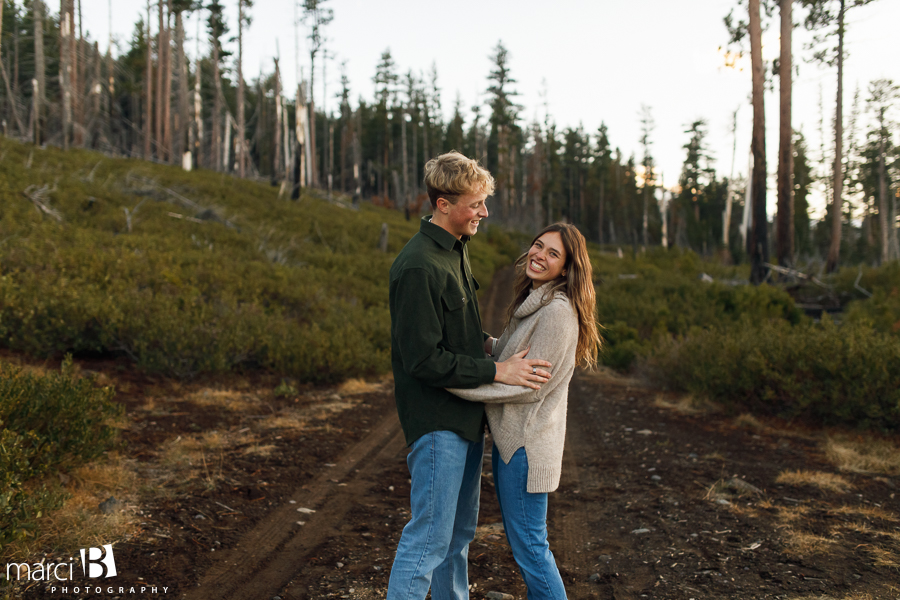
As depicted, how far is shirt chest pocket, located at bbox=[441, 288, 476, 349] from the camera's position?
226 centimetres

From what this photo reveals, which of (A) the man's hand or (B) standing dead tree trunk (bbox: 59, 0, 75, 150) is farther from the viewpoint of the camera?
(B) standing dead tree trunk (bbox: 59, 0, 75, 150)

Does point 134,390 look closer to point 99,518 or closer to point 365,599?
point 99,518

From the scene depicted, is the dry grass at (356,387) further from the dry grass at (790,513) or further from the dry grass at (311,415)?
the dry grass at (790,513)

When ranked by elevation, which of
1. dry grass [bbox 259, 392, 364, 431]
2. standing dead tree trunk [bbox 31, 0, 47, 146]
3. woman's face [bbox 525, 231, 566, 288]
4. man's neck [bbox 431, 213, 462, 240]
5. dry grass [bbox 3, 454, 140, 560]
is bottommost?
dry grass [bbox 259, 392, 364, 431]

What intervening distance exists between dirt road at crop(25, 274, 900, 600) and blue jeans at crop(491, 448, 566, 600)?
109 cm

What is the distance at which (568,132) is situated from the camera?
217 ft

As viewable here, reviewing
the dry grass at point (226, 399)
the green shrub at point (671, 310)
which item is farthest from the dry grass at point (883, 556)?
the dry grass at point (226, 399)

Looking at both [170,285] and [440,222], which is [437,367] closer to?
[440,222]

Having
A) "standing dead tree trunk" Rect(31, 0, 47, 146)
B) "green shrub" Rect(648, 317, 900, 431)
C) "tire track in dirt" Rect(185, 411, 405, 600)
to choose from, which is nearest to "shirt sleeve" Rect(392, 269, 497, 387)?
"tire track in dirt" Rect(185, 411, 405, 600)

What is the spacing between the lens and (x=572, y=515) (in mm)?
4523

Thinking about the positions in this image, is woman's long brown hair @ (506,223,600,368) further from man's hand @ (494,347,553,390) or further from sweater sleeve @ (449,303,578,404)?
man's hand @ (494,347,553,390)

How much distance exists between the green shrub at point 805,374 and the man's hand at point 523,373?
5282 millimetres

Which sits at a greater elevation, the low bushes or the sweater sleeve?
the sweater sleeve

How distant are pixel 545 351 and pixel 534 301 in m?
0.23
